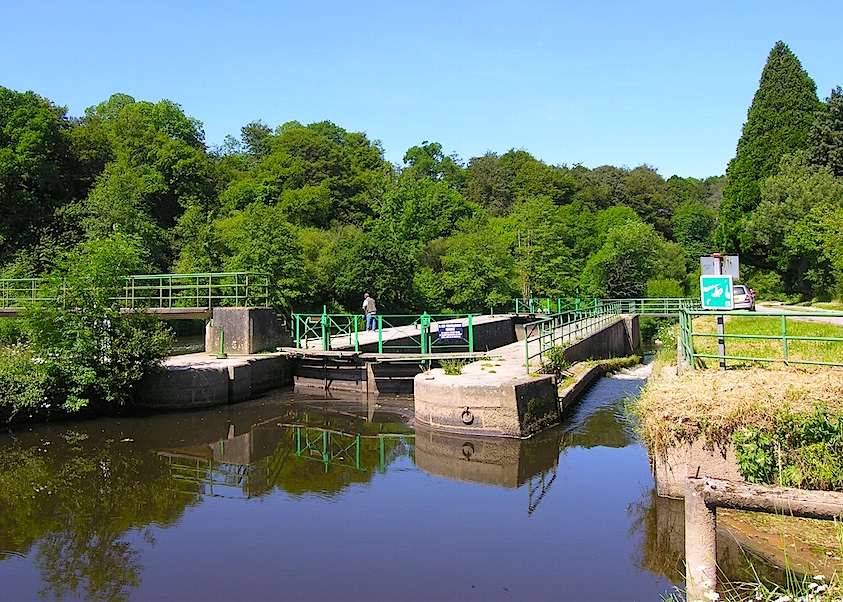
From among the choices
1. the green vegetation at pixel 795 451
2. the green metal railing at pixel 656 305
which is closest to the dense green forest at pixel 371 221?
the green metal railing at pixel 656 305

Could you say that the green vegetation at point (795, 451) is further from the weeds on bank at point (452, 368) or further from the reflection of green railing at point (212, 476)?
the weeds on bank at point (452, 368)

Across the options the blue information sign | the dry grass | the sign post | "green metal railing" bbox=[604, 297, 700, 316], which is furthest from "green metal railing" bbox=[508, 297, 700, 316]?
the dry grass

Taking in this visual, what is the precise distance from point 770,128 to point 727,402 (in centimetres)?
4476

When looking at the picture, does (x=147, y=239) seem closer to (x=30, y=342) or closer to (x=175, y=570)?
(x=30, y=342)

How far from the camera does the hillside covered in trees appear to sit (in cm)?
3759

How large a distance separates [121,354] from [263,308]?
551 centimetres

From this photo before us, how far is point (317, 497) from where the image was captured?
38.0ft

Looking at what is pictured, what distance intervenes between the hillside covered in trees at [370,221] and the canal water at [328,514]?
1733 centimetres

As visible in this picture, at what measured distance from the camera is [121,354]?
17047mm

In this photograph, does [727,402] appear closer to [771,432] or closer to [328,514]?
[771,432]

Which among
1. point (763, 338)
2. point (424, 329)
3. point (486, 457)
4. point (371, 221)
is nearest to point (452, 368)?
point (424, 329)

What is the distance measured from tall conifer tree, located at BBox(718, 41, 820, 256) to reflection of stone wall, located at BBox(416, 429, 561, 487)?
36490mm

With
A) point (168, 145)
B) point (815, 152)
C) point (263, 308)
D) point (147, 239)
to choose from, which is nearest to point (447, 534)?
point (263, 308)

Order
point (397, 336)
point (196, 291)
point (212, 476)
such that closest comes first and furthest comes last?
point (212, 476)
point (397, 336)
point (196, 291)
